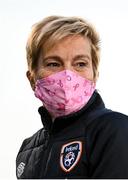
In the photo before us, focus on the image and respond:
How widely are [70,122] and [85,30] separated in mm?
801

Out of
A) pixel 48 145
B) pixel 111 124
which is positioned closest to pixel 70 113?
pixel 48 145

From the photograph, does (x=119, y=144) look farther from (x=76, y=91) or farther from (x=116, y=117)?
(x=76, y=91)

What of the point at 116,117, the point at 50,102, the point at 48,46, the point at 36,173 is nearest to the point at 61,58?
the point at 48,46

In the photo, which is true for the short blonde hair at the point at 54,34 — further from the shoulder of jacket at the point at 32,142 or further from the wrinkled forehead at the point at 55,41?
the shoulder of jacket at the point at 32,142

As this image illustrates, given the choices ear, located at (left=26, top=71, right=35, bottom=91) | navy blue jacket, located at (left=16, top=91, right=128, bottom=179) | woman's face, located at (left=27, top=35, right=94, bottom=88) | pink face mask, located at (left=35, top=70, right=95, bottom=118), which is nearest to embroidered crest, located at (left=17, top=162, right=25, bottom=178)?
navy blue jacket, located at (left=16, top=91, right=128, bottom=179)

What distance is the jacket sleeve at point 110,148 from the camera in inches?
118

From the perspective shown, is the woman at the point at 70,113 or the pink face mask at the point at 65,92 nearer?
the woman at the point at 70,113

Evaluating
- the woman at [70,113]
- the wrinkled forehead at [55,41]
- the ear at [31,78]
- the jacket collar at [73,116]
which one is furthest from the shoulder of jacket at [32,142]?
the wrinkled forehead at [55,41]

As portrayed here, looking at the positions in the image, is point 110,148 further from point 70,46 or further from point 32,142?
point 32,142

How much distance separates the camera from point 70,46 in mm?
3559

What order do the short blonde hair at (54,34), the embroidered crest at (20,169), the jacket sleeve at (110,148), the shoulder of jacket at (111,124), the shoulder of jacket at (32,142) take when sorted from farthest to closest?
the shoulder of jacket at (32,142), the embroidered crest at (20,169), the short blonde hair at (54,34), the shoulder of jacket at (111,124), the jacket sleeve at (110,148)

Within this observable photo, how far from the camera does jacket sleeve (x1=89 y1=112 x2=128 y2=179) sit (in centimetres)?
299

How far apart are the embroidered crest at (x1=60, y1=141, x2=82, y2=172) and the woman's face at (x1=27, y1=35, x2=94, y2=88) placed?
2.06ft

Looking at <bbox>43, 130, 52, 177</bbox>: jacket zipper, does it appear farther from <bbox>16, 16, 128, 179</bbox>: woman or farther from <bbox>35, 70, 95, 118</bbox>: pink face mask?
<bbox>35, 70, 95, 118</bbox>: pink face mask
